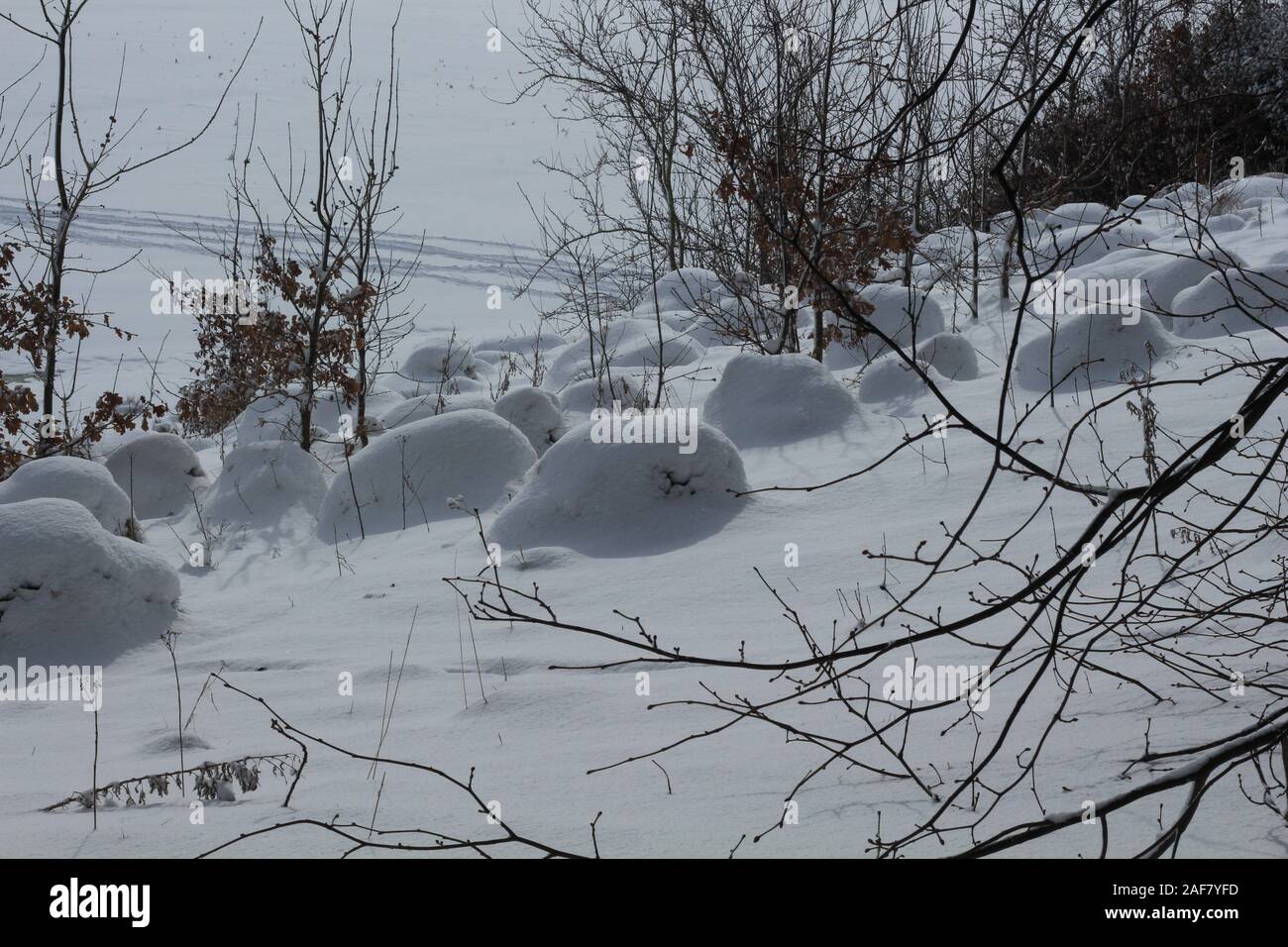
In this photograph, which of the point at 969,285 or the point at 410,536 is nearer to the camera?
the point at 410,536

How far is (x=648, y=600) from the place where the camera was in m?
4.22

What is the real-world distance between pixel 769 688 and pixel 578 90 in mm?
10665

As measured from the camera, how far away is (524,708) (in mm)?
3248

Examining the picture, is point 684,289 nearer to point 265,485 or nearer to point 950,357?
point 950,357

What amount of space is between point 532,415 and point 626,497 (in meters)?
2.15

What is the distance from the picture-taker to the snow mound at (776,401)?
20.5 ft

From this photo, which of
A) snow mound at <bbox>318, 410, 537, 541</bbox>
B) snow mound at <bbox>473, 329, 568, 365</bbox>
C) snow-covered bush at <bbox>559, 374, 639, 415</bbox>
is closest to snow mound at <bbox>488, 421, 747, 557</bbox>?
snow mound at <bbox>318, 410, 537, 541</bbox>

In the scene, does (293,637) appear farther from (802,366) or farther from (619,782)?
(802,366)

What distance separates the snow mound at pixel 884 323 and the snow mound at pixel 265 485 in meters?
3.94

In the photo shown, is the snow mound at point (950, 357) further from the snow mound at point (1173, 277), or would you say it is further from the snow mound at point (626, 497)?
the snow mound at point (626, 497)

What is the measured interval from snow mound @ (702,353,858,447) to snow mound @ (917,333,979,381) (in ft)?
2.84
